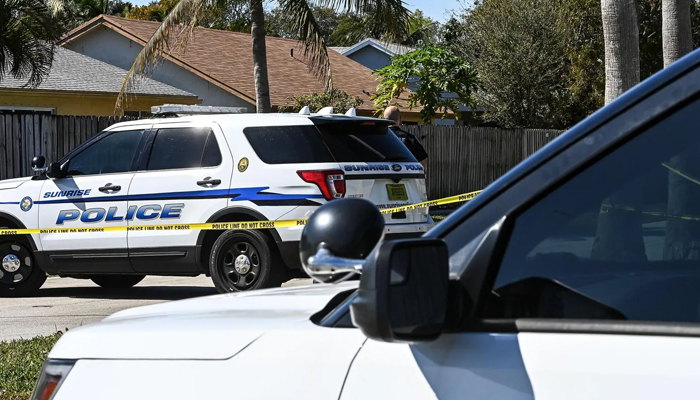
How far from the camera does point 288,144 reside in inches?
383

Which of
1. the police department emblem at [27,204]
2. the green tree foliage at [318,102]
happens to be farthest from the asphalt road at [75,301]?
the green tree foliage at [318,102]

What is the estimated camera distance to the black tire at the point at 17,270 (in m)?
10.8

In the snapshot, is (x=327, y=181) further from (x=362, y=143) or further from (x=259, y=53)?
(x=259, y=53)

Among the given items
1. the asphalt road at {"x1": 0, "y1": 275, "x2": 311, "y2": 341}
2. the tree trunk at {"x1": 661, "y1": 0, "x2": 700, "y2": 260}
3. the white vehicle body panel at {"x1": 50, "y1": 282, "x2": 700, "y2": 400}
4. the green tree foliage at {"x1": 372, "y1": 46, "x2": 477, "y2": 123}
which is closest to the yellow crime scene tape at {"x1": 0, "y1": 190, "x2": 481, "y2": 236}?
the asphalt road at {"x1": 0, "y1": 275, "x2": 311, "y2": 341}

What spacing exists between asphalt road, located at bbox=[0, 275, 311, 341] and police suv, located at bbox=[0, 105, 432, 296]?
340 millimetres

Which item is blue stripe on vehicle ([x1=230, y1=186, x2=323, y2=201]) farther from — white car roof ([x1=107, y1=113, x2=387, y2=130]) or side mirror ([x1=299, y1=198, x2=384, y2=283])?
side mirror ([x1=299, y1=198, x2=384, y2=283])

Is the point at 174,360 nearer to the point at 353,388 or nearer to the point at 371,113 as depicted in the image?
the point at 353,388

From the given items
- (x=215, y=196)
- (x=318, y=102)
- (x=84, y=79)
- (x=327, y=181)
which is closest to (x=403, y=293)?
(x=327, y=181)

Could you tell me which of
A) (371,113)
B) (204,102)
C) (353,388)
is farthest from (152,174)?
(371,113)

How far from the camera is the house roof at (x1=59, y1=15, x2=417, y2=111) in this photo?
2909cm

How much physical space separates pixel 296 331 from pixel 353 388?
0.79 ft

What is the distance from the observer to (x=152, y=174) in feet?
33.0

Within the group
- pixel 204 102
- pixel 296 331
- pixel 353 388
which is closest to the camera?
pixel 353 388

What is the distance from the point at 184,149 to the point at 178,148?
73 millimetres
